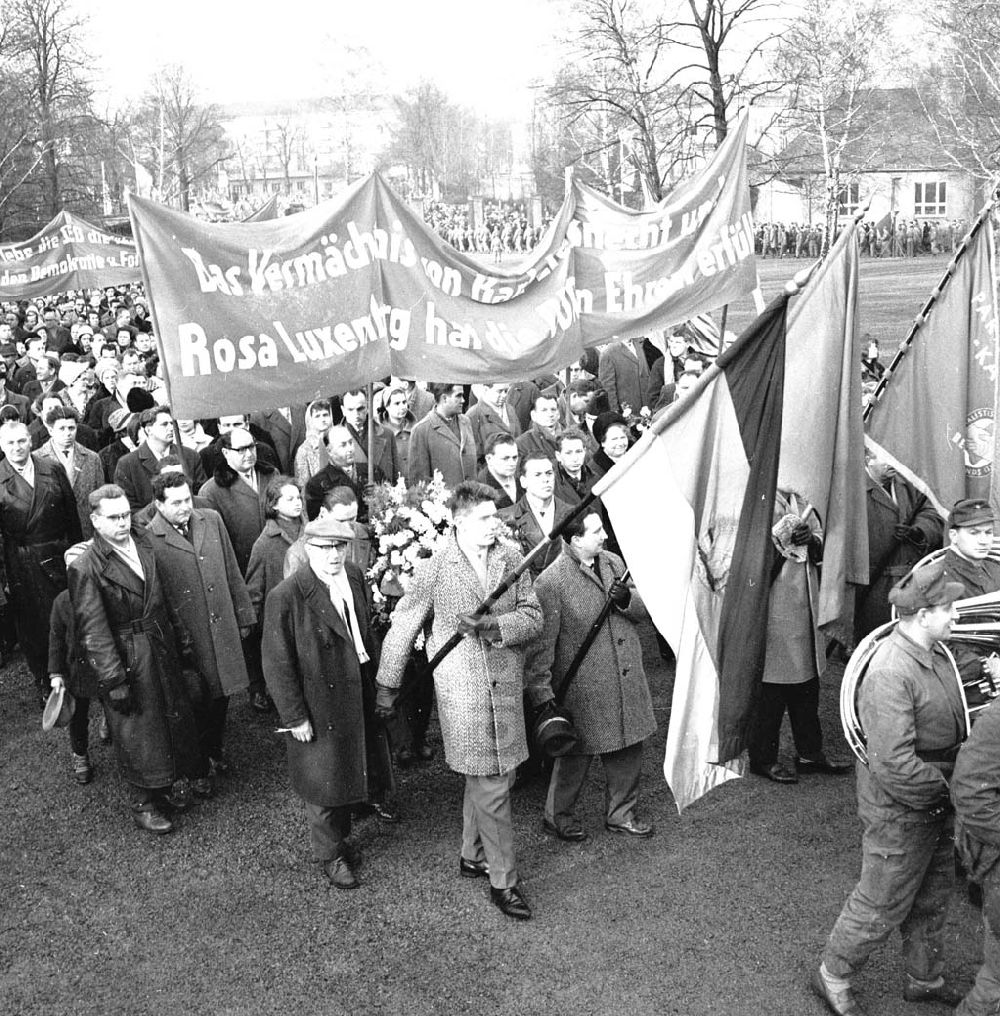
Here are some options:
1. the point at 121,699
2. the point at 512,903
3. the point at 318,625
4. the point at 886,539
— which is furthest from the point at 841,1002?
the point at 121,699

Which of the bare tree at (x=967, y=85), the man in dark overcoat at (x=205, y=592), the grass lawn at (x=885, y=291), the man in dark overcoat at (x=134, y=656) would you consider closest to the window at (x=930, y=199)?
the grass lawn at (x=885, y=291)

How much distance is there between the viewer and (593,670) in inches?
221

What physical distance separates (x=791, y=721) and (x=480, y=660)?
216 cm

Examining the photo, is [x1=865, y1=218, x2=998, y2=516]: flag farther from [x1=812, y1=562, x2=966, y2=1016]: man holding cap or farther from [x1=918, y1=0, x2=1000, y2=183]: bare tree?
[x1=918, y1=0, x2=1000, y2=183]: bare tree

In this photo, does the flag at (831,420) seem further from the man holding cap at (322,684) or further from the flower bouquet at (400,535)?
the man holding cap at (322,684)

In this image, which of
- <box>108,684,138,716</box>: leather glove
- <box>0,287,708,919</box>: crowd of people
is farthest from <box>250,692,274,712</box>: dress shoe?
<box>108,684,138,716</box>: leather glove

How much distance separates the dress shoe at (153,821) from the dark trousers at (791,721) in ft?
10.1

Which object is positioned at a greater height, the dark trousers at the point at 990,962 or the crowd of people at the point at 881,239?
the crowd of people at the point at 881,239

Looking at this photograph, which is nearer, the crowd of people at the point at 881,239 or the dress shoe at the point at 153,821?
the dress shoe at the point at 153,821

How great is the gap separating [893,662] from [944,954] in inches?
51.9

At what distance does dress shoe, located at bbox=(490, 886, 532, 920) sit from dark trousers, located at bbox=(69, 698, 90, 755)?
106 inches

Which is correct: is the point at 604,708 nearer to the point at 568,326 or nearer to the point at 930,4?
the point at 568,326

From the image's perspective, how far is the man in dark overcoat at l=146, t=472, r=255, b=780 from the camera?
6.27 metres

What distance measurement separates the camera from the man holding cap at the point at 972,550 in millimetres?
5242
